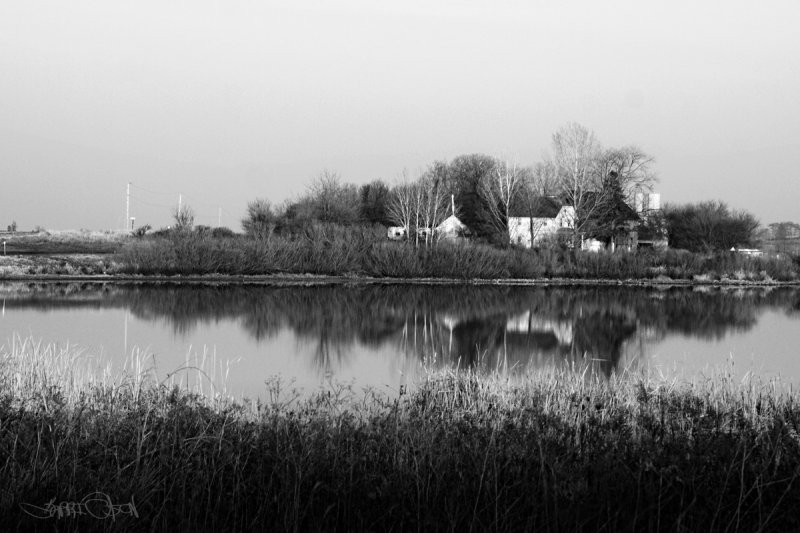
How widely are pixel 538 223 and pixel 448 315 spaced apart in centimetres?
3201

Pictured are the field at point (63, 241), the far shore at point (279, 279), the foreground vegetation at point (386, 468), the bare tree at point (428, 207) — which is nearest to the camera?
the foreground vegetation at point (386, 468)

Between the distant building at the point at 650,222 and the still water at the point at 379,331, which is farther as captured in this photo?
the distant building at the point at 650,222

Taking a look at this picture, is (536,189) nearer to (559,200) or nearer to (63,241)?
(559,200)

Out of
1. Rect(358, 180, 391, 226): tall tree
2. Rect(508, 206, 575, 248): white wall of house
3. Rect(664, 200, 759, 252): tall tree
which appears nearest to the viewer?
Rect(508, 206, 575, 248): white wall of house

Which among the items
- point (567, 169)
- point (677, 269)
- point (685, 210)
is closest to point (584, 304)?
point (677, 269)

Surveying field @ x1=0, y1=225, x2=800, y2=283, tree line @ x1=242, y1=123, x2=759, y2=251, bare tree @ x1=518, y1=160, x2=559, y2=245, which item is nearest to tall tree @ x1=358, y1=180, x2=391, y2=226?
tree line @ x1=242, y1=123, x2=759, y2=251

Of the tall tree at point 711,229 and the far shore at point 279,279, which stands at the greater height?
the tall tree at point 711,229

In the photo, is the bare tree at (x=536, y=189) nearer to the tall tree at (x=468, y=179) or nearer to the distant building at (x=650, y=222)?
the distant building at (x=650, y=222)

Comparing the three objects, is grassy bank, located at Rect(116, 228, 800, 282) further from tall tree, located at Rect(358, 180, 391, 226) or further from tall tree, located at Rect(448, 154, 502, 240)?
tall tree, located at Rect(358, 180, 391, 226)

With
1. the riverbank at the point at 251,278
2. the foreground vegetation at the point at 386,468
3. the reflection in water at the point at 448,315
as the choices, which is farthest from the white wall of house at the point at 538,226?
the foreground vegetation at the point at 386,468

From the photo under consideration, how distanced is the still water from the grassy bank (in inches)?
223

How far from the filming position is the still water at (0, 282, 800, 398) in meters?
13.0

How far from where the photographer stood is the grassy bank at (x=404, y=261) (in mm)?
37191

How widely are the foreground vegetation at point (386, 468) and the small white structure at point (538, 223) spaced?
41895mm
